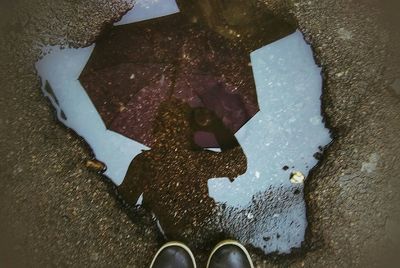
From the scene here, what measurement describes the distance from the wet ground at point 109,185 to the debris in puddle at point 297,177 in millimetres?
51

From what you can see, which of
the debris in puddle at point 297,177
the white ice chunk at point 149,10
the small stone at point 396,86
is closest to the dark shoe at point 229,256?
the debris in puddle at point 297,177

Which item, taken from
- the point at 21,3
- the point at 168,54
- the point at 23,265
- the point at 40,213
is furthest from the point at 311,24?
the point at 23,265

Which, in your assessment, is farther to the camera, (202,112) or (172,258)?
(202,112)

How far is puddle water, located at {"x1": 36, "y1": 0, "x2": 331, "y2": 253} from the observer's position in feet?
6.09

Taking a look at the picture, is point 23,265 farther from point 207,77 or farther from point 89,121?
point 207,77

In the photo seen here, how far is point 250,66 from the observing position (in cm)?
195

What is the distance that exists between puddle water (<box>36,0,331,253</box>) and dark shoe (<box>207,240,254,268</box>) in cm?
6

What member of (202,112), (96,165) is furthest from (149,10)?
(96,165)

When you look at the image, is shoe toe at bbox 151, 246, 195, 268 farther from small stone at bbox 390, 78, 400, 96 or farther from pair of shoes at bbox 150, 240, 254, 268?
small stone at bbox 390, 78, 400, 96

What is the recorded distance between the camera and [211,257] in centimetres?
181

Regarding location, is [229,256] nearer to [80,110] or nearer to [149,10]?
[80,110]

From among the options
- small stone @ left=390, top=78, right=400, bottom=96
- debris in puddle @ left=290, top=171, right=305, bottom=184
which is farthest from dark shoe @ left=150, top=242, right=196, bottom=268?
small stone @ left=390, top=78, right=400, bottom=96

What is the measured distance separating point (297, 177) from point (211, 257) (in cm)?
60

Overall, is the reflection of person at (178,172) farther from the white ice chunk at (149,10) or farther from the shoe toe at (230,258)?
the white ice chunk at (149,10)
